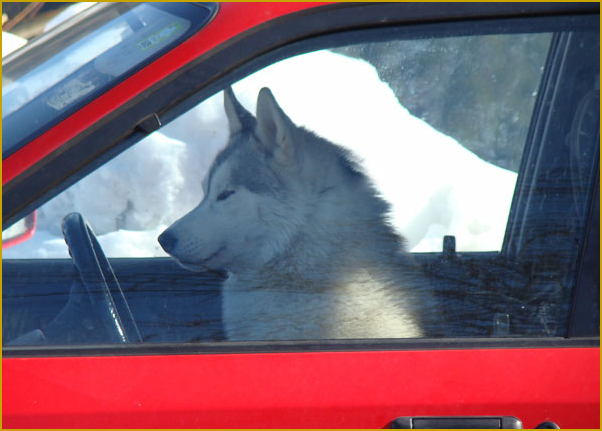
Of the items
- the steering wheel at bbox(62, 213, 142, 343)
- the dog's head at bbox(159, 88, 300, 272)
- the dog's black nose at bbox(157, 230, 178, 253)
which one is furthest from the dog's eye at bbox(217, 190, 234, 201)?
the steering wheel at bbox(62, 213, 142, 343)

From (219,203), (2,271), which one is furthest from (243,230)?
(2,271)

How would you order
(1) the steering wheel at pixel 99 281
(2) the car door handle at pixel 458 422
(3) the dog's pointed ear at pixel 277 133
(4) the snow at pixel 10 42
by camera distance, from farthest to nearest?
(4) the snow at pixel 10 42 < (3) the dog's pointed ear at pixel 277 133 < (1) the steering wheel at pixel 99 281 < (2) the car door handle at pixel 458 422

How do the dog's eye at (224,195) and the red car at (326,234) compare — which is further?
the dog's eye at (224,195)

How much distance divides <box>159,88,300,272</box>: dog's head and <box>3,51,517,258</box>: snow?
0.03 metres

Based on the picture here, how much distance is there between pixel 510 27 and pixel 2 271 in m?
1.25

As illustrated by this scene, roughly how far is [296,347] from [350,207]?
36cm

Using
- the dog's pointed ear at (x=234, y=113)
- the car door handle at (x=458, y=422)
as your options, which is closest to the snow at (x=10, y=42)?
the dog's pointed ear at (x=234, y=113)

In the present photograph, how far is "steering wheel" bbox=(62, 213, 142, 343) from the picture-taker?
1.34 meters

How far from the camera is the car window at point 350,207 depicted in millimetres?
1363

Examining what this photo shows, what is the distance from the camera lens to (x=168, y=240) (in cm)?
140

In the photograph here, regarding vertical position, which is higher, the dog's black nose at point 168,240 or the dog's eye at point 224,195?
the dog's eye at point 224,195

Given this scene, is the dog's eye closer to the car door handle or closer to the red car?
the red car

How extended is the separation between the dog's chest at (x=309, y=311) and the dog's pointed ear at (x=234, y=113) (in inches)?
13.5

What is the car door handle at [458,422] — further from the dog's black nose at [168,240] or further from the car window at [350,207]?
the dog's black nose at [168,240]
